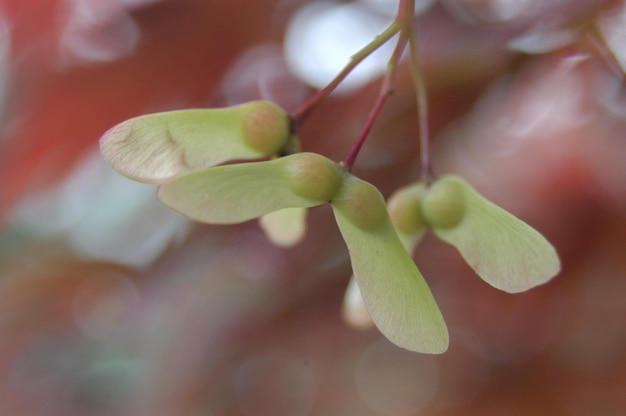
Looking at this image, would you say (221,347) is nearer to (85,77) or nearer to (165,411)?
(165,411)

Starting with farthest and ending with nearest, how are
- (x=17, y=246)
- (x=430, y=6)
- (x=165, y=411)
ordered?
(x=165, y=411), (x=17, y=246), (x=430, y=6)

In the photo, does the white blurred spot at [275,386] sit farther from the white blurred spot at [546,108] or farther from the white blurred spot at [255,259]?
the white blurred spot at [546,108]

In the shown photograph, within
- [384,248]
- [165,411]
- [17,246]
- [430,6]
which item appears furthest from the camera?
[165,411]

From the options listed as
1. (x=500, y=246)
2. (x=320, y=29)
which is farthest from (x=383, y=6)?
(x=500, y=246)

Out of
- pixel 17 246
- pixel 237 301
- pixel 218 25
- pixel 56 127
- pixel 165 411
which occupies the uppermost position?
pixel 218 25

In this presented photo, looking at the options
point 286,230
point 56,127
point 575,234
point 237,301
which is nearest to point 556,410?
point 575,234

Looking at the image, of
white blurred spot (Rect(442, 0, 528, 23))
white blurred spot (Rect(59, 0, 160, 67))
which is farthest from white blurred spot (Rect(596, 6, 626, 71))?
white blurred spot (Rect(59, 0, 160, 67))

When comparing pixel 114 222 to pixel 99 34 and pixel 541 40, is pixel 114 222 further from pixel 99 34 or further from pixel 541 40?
pixel 541 40
